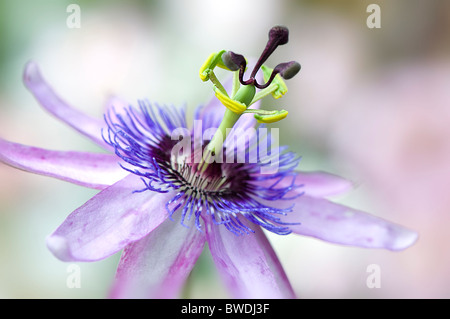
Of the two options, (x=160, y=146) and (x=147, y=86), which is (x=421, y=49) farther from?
(x=160, y=146)

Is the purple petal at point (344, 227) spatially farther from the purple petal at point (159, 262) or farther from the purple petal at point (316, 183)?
the purple petal at point (159, 262)

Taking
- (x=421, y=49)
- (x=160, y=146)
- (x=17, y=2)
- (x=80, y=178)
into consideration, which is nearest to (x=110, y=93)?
(x=160, y=146)

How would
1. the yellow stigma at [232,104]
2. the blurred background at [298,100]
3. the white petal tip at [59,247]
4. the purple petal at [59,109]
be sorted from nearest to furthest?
the white petal tip at [59,247], the yellow stigma at [232,104], the purple petal at [59,109], the blurred background at [298,100]

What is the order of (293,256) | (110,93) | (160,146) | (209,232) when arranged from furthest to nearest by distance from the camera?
(293,256) → (110,93) → (160,146) → (209,232)

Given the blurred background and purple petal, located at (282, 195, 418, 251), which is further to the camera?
the blurred background

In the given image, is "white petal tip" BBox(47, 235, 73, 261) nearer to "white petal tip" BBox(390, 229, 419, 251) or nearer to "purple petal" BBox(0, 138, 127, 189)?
"purple petal" BBox(0, 138, 127, 189)

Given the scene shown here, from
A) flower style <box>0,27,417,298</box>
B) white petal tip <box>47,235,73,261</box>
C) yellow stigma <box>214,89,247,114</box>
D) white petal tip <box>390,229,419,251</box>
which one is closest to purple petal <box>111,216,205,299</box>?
flower style <box>0,27,417,298</box>

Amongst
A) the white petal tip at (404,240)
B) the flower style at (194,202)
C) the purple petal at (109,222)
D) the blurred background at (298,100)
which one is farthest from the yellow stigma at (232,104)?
the blurred background at (298,100)
